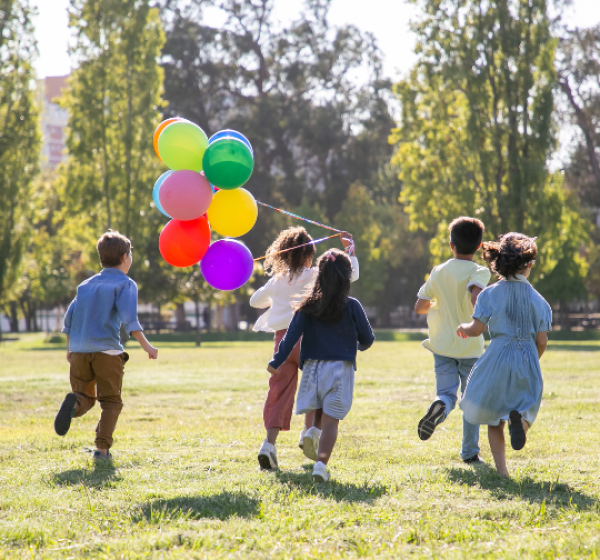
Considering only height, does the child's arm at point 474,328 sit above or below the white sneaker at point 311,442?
above

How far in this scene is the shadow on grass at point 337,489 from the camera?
164 inches

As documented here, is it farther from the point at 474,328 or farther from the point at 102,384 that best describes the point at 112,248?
the point at 474,328

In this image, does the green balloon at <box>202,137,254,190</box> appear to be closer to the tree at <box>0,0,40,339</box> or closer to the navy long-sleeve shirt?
the navy long-sleeve shirt

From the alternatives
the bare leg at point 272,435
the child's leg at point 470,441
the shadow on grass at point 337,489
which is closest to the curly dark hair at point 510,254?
the child's leg at point 470,441

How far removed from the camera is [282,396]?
5.42 m

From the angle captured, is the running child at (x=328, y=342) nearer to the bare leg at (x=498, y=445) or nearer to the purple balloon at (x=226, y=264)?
the bare leg at (x=498, y=445)

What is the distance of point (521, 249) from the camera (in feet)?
15.8

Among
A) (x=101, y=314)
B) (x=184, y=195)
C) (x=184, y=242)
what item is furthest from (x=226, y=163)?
(x=101, y=314)

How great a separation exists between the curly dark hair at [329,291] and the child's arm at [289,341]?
0.23ft

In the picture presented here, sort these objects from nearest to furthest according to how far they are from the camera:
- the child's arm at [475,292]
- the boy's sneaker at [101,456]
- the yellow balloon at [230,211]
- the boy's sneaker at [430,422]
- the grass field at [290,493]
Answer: the grass field at [290,493]
the boy's sneaker at [430,422]
the child's arm at [475,292]
the boy's sneaker at [101,456]
the yellow balloon at [230,211]

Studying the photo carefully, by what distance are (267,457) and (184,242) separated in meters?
2.05

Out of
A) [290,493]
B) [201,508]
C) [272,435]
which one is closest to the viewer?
[201,508]

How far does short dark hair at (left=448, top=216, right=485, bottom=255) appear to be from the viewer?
213 inches

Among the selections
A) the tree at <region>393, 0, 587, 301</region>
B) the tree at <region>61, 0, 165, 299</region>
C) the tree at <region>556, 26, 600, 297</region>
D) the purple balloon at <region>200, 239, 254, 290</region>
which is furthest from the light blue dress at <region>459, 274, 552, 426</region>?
the tree at <region>556, 26, 600, 297</region>
